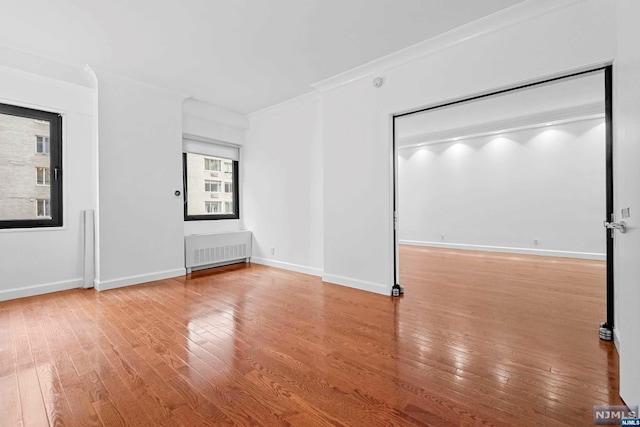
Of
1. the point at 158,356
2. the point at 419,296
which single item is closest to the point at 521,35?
the point at 419,296

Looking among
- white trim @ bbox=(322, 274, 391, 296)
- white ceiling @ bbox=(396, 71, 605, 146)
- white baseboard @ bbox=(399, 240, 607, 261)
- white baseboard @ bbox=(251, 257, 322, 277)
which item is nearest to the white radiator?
white baseboard @ bbox=(251, 257, 322, 277)

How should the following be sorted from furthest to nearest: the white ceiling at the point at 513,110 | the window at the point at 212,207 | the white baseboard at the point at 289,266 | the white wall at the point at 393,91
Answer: the window at the point at 212,207 < the white baseboard at the point at 289,266 < the white ceiling at the point at 513,110 < the white wall at the point at 393,91

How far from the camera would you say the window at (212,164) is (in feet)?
18.2

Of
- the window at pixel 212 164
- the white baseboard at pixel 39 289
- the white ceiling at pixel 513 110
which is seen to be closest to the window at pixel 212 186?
the window at pixel 212 164

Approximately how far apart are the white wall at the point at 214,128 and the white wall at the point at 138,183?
0.34 m

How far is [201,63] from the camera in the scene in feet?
12.0

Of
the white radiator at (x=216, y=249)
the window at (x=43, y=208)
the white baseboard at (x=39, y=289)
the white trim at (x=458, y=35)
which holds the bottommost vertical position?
the white baseboard at (x=39, y=289)

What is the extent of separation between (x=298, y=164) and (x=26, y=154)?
3589 millimetres

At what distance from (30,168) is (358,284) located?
Result: 4.49m

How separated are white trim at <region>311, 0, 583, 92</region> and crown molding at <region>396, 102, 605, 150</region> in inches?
91.9

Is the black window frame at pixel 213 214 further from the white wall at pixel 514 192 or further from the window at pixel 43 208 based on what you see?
the white wall at pixel 514 192

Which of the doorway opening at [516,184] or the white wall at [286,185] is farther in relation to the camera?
the doorway opening at [516,184]

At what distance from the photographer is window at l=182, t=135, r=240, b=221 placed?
5254mm

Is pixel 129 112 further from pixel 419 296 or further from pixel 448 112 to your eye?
pixel 448 112
